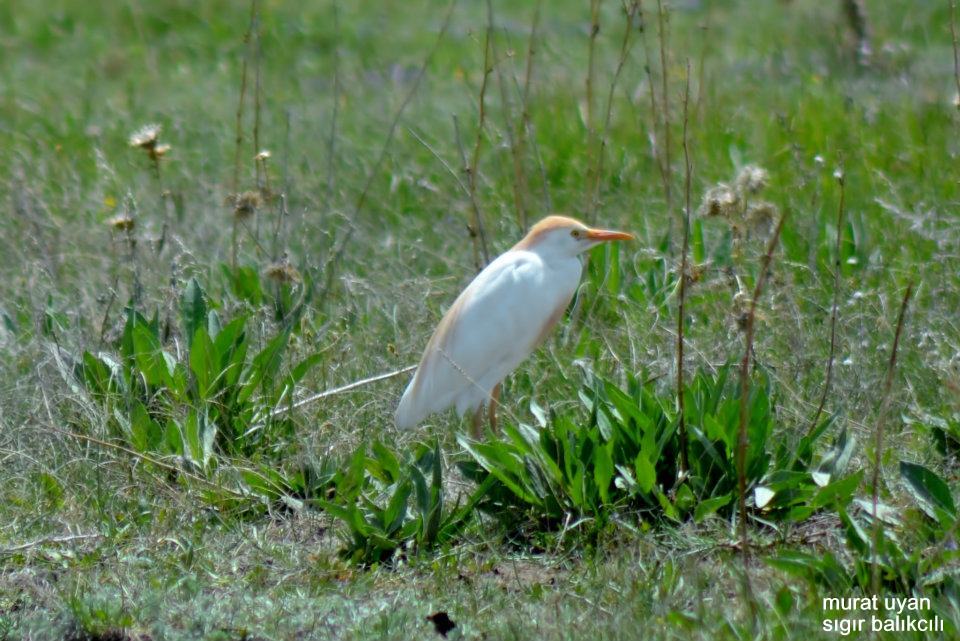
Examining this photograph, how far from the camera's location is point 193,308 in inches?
148

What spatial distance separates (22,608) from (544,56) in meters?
5.34

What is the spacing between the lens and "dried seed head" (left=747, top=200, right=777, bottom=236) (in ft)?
11.0

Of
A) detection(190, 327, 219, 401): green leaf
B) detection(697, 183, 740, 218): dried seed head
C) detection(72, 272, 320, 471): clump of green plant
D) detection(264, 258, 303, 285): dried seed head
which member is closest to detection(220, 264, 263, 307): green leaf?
detection(264, 258, 303, 285): dried seed head

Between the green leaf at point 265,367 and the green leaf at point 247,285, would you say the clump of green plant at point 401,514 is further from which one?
the green leaf at point 247,285

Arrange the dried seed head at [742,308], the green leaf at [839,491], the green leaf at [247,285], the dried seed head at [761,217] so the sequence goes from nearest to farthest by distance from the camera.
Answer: the green leaf at [839,491] < the dried seed head at [742,308] < the dried seed head at [761,217] < the green leaf at [247,285]

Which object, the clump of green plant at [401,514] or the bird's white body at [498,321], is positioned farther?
the bird's white body at [498,321]

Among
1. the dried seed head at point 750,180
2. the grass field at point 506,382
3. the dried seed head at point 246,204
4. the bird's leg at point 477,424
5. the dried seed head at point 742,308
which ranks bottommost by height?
the bird's leg at point 477,424

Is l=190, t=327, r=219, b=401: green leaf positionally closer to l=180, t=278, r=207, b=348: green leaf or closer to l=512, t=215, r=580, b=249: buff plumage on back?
l=180, t=278, r=207, b=348: green leaf

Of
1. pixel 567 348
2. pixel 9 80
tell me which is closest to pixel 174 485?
pixel 567 348

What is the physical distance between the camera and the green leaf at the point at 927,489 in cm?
269

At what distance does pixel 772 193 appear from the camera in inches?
200

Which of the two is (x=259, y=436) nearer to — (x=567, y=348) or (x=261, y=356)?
(x=261, y=356)

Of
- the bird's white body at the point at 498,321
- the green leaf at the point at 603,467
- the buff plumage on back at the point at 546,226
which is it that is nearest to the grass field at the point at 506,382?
the green leaf at the point at 603,467

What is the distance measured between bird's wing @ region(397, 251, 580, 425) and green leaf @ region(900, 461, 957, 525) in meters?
1.26
